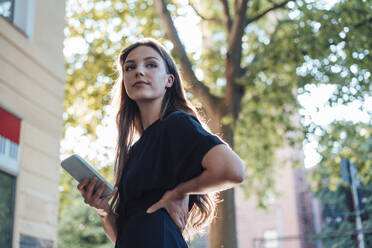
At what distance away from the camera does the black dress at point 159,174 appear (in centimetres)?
195

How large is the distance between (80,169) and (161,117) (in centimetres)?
41

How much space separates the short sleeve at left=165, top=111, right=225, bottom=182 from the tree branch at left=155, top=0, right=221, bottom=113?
771 centimetres

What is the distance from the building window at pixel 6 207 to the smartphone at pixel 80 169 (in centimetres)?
326

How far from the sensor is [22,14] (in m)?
6.14

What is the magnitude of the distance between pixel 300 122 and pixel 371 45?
254 cm

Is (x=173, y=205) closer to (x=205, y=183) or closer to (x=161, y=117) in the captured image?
(x=205, y=183)

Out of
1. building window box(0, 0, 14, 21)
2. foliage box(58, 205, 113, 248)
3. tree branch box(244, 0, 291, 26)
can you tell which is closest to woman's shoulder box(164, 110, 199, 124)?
building window box(0, 0, 14, 21)

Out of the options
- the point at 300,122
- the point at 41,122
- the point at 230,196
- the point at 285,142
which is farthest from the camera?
the point at 285,142

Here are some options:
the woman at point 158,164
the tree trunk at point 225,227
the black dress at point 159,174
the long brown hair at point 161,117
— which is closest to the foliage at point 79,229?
the tree trunk at point 225,227

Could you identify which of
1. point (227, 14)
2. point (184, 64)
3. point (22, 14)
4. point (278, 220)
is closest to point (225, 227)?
point (184, 64)

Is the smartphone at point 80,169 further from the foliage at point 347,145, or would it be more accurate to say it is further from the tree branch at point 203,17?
the foliage at point 347,145

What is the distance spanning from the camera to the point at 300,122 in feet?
38.5

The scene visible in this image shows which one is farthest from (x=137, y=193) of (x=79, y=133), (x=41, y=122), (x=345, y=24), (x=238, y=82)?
(x=79, y=133)

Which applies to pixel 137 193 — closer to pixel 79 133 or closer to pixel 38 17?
pixel 38 17
